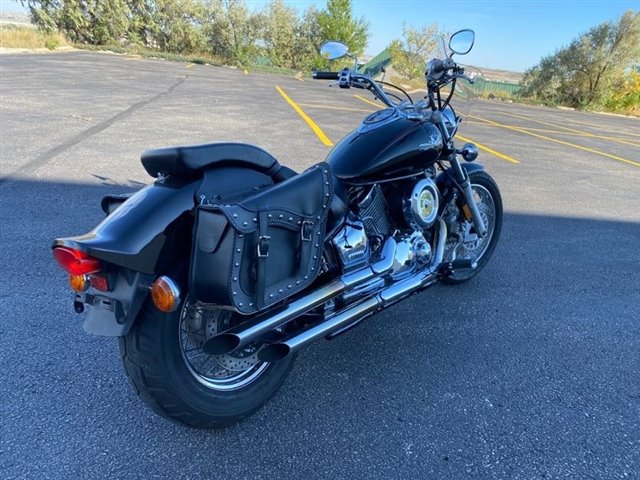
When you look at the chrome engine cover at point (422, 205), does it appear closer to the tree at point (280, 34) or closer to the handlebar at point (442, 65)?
the handlebar at point (442, 65)

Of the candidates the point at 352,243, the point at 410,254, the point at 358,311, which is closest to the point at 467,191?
the point at 410,254

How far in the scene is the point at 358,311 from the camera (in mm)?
2213

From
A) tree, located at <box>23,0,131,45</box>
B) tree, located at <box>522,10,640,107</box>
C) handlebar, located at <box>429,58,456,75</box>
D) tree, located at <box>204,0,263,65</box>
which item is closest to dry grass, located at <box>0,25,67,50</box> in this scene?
tree, located at <box>23,0,131,45</box>

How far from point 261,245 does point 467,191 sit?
1.82m

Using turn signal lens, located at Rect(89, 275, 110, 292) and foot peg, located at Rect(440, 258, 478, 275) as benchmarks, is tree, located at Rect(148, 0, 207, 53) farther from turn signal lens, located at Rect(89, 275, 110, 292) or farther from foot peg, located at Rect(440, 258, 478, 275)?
turn signal lens, located at Rect(89, 275, 110, 292)

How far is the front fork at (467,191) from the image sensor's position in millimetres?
2932

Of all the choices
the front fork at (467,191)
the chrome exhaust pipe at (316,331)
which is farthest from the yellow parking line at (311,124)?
the chrome exhaust pipe at (316,331)

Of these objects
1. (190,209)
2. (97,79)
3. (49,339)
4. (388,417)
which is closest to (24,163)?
(49,339)

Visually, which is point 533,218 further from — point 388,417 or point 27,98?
point 27,98

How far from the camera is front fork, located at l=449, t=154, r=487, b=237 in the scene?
9.62ft

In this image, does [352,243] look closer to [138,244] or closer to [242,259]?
[242,259]

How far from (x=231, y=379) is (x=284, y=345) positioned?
0.32 m

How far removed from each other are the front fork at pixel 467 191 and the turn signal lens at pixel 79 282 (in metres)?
2.18

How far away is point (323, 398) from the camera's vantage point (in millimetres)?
2238
